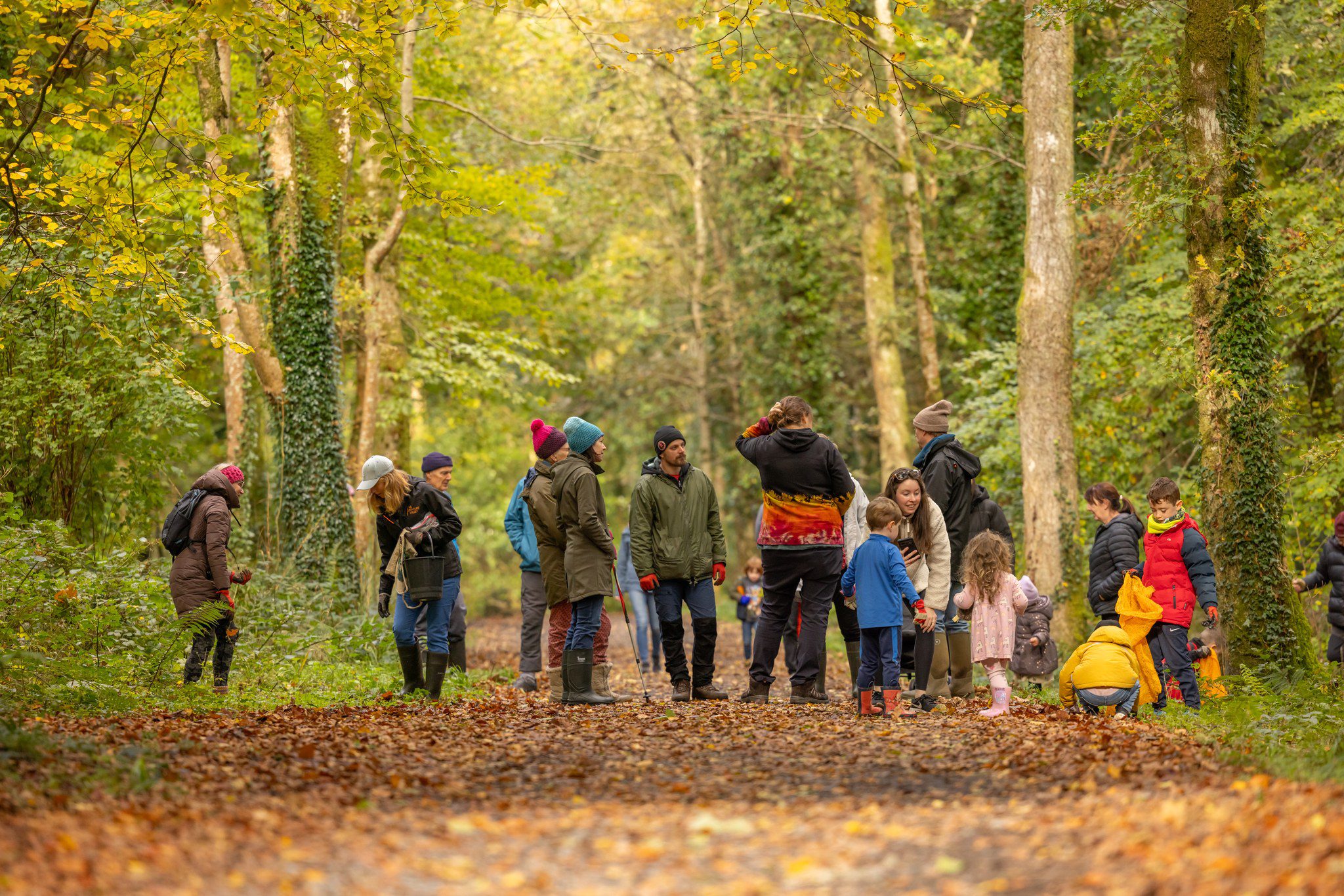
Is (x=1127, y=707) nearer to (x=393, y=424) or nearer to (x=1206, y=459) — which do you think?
(x=1206, y=459)

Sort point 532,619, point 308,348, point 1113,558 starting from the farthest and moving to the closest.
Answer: point 308,348, point 532,619, point 1113,558

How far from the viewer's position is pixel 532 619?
1139cm

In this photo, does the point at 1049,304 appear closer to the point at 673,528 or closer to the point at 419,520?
the point at 673,528

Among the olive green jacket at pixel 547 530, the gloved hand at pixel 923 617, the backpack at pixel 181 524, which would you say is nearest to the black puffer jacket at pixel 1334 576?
the gloved hand at pixel 923 617

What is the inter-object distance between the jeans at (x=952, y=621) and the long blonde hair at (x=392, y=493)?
4.31 meters

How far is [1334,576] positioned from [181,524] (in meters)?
9.95

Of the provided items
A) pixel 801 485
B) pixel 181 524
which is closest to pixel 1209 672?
pixel 801 485

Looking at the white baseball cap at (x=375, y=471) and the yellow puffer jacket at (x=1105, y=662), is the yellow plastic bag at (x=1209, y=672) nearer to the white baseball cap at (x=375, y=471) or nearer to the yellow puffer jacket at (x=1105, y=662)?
the yellow puffer jacket at (x=1105, y=662)

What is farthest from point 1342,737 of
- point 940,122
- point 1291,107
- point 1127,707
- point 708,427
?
point 708,427

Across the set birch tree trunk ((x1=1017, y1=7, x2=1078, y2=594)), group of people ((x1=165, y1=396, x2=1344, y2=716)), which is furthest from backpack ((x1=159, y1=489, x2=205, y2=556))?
birch tree trunk ((x1=1017, y1=7, x2=1078, y2=594))

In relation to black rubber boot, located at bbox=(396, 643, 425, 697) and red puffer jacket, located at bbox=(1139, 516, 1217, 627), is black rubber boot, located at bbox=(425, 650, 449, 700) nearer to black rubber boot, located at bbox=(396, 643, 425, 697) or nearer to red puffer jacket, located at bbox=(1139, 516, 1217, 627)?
black rubber boot, located at bbox=(396, 643, 425, 697)

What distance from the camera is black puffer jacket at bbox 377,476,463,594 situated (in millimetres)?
9617

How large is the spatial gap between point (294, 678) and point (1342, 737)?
826cm

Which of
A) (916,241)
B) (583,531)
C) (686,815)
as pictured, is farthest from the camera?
(916,241)
